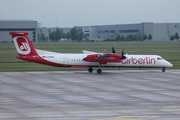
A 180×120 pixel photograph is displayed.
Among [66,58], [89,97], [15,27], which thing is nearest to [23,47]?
[66,58]

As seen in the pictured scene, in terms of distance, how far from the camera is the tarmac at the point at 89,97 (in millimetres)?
20141

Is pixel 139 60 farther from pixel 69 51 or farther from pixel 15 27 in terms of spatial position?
pixel 15 27

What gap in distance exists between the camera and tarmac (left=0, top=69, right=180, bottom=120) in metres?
20.1

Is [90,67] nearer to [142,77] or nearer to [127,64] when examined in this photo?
[127,64]

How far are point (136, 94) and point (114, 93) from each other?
4.56 feet

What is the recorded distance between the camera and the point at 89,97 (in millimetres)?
26188

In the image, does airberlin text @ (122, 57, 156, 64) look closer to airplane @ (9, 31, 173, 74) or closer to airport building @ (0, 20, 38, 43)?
airplane @ (9, 31, 173, 74)

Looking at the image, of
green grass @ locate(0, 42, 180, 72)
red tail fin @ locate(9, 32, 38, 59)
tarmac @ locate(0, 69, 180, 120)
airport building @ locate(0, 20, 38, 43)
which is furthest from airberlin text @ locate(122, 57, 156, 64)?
airport building @ locate(0, 20, 38, 43)

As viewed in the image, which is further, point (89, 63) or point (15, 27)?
point (15, 27)

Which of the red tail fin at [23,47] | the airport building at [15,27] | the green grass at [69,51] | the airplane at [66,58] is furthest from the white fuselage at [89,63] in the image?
the airport building at [15,27]

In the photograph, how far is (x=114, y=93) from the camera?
91.9 ft

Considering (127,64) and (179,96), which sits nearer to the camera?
(179,96)

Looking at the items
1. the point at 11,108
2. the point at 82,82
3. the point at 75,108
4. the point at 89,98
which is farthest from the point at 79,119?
the point at 82,82

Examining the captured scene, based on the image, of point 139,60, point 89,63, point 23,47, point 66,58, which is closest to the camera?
point 23,47
